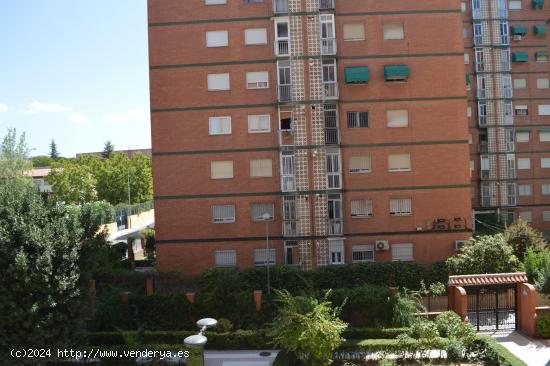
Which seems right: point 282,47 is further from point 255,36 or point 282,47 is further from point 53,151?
point 53,151

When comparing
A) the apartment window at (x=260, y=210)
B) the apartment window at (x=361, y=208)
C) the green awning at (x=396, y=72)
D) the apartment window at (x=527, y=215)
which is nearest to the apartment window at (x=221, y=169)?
the apartment window at (x=260, y=210)

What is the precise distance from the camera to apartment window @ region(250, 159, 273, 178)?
2591cm

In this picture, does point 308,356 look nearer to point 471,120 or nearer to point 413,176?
point 413,176

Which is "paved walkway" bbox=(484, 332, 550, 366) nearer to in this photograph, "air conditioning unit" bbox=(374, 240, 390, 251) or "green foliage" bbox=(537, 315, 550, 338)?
"green foliage" bbox=(537, 315, 550, 338)

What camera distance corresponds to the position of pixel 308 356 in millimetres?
15055

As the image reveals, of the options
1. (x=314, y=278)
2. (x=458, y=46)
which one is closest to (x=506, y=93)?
(x=458, y=46)

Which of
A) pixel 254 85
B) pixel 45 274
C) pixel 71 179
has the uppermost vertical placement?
pixel 254 85

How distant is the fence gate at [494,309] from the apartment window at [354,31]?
1462cm

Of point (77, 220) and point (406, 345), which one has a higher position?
point (77, 220)

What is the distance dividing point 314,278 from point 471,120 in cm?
2579

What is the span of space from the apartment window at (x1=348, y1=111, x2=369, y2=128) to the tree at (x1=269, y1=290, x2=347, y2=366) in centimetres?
1317

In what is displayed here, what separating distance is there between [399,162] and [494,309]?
31.5 ft

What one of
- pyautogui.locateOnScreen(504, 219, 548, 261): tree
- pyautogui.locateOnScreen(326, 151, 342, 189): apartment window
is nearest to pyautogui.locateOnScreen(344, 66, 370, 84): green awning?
pyautogui.locateOnScreen(326, 151, 342, 189): apartment window

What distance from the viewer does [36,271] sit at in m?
13.0
